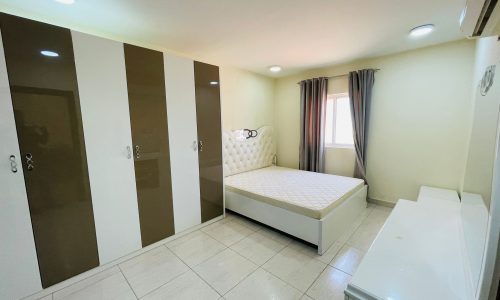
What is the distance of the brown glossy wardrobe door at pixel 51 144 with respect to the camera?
1.48 meters

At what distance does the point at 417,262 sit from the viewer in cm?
135

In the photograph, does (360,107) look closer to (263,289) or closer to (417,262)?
(417,262)

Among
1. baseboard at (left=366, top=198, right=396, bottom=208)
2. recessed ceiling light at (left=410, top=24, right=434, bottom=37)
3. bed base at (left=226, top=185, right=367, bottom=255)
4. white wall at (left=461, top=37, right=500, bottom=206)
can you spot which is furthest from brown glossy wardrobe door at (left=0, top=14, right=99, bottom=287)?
baseboard at (left=366, top=198, right=396, bottom=208)

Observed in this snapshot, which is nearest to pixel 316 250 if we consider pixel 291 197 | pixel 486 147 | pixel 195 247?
pixel 291 197

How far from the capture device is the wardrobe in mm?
1488

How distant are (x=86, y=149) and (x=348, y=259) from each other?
8.86 ft

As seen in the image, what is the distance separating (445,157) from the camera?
2.75m

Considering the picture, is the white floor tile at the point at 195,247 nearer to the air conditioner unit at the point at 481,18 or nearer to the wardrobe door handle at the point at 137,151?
the wardrobe door handle at the point at 137,151

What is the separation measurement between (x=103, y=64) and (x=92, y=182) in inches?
42.1

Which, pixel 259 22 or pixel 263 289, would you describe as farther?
pixel 259 22

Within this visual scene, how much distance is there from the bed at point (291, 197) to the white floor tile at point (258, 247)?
20 cm

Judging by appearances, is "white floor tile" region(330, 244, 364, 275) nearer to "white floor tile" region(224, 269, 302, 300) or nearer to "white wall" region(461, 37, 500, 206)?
"white floor tile" region(224, 269, 302, 300)

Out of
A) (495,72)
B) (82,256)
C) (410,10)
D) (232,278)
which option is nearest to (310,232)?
(232,278)

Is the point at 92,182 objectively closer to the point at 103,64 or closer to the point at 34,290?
the point at 34,290
